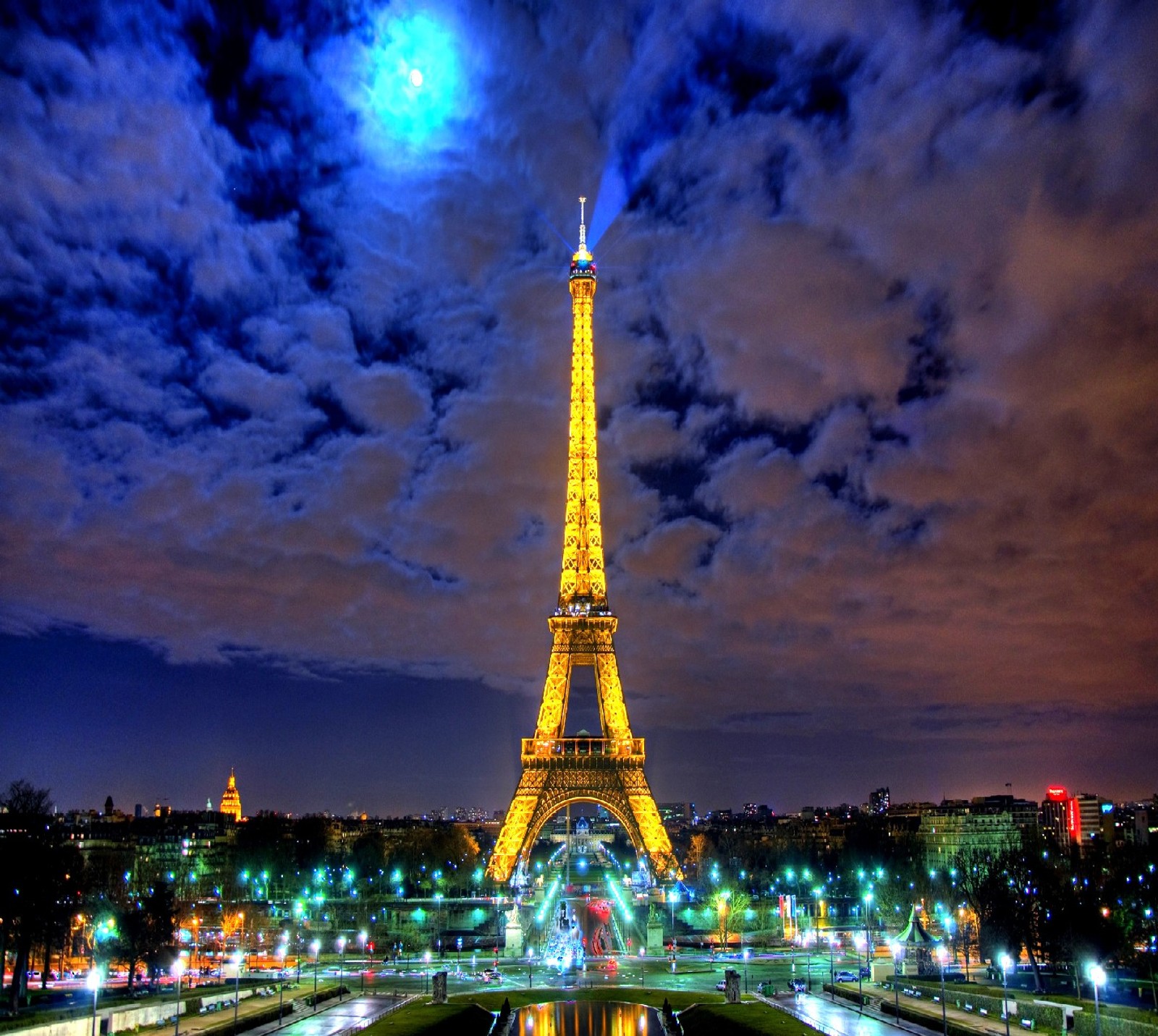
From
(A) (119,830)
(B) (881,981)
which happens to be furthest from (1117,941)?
(A) (119,830)

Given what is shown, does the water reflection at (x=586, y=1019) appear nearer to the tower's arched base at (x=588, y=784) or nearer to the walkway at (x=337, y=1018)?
the walkway at (x=337, y=1018)

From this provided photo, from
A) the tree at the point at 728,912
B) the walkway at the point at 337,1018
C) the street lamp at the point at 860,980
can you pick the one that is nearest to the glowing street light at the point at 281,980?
the walkway at the point at 337,1018

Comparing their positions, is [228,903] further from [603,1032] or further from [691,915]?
[603,1032]

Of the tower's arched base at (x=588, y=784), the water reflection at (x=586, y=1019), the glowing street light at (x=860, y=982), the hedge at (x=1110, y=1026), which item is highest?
the tower's arched base at (x=588, y=784)

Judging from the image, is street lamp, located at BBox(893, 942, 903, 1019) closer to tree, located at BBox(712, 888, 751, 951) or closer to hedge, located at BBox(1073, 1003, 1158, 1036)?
hedge, located at BBox(1073, 1003, 1158, 1036)

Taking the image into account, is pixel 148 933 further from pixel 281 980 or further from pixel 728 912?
pixel 728 912

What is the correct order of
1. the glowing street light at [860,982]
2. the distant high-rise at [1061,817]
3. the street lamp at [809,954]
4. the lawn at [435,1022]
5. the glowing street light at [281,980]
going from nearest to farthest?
the lawn at [435,1022]
the glowing street light at [281,980]
the glowing street light at [860,982]
the street lamp at [809,954]
the distant high-rise at [1061,817]

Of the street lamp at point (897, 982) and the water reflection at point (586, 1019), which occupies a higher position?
the street lamp at point (897, 982)
